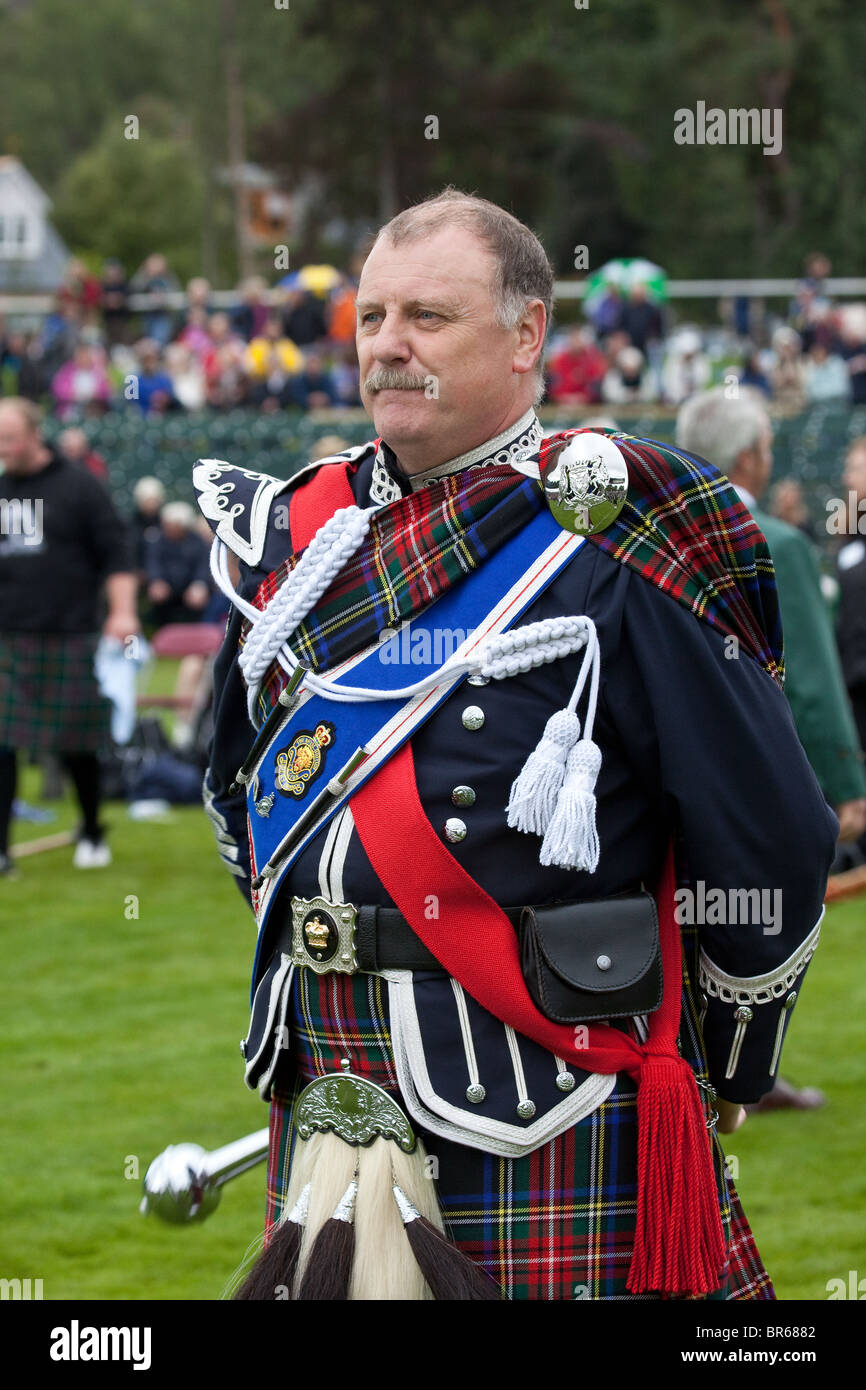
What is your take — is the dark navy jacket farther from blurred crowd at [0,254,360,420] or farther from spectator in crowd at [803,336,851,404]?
blurred crowd at [0,254,360,420]

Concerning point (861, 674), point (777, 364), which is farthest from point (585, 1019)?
point (777, 364)

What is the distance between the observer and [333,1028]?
2137 millimetres

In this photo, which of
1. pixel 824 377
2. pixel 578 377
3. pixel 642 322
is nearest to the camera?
pixel 824 377

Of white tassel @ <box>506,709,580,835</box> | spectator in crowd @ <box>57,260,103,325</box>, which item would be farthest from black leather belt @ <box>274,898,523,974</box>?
spectator in crowd @ <box>57,260,103,325</box>

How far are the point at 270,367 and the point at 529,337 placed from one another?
1871cm

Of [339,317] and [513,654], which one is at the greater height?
[339,317]

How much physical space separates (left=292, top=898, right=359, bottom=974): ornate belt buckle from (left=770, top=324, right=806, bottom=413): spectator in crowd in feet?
58.0

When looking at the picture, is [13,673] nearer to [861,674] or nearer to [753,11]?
[861,674]

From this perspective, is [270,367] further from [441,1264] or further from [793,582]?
[441,1264]

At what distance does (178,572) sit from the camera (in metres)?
12.9

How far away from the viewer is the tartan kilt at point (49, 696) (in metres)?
7.83

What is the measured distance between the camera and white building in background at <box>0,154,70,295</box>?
5700cm

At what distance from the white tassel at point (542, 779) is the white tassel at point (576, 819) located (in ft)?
0.04

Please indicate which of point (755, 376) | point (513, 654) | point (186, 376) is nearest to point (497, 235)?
point (513, 654)
